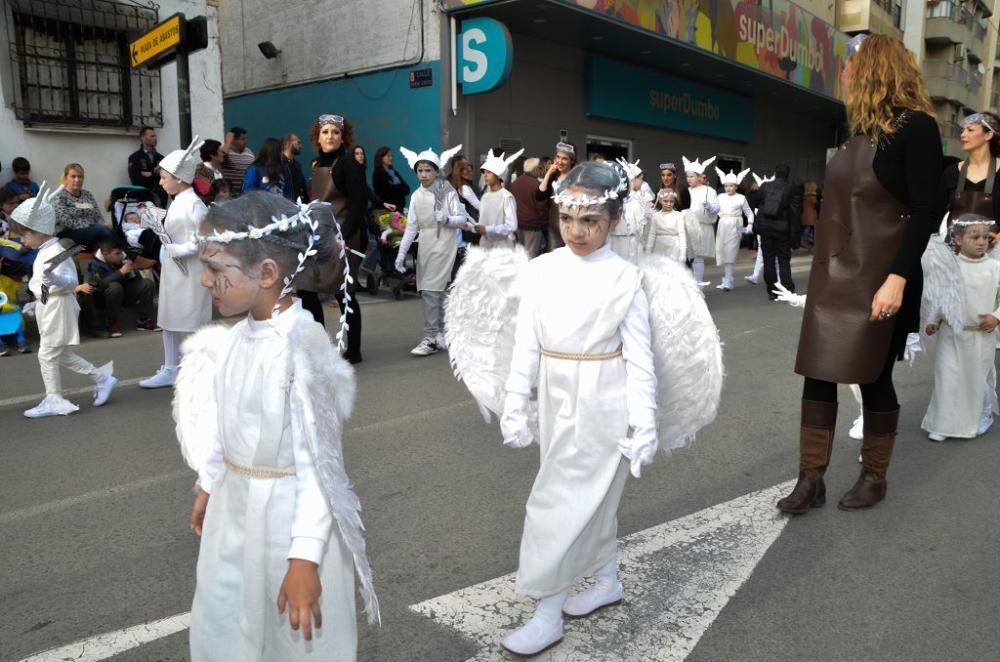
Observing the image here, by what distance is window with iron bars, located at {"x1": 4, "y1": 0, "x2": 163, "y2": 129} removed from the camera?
1120 centimetres

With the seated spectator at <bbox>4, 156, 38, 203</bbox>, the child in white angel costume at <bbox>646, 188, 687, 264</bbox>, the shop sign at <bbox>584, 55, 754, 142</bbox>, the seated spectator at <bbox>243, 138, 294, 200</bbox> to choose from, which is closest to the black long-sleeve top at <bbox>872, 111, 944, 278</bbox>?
the child in white angel costume at <bbox>646, 188, 687, 264</bbox>

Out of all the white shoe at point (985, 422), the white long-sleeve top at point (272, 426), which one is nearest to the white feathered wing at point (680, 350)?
the white long-sleeve top at point (272, 426)

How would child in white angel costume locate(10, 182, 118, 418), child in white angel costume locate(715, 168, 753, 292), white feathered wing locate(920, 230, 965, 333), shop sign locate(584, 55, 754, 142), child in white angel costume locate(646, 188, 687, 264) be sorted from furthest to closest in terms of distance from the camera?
shop sign locate(584, 55, 754, 142), child in white angel costume locate(715, 168, 753, 292), child in white angel costume locate(646, 188, 687, 264), child in white angel costume locate(10, 182, 118, 418), white feathered wing locate(920, 230, 965, 333)

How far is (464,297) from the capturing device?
3346 mm

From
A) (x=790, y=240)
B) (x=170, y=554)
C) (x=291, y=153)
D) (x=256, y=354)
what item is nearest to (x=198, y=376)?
(x=256, y=354)

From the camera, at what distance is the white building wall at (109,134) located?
1110 cm

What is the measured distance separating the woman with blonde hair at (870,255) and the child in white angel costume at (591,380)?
118 cm

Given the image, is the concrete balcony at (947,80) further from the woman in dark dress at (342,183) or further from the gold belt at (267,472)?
the gold belt at (267,472)

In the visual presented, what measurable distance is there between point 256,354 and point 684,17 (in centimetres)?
1800

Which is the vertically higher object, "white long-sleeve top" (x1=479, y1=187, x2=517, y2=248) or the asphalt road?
"white long-sleeve top" (x1=479, y1=187, x2=517, y2=248)

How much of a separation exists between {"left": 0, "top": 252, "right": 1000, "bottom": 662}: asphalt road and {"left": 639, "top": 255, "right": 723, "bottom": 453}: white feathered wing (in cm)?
77

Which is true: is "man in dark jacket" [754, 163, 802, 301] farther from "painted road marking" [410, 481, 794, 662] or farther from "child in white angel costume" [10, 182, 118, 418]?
"child in white angel costume" [10, 182, 118, 418]

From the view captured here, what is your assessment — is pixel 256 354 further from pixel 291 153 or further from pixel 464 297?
pixel 291 153

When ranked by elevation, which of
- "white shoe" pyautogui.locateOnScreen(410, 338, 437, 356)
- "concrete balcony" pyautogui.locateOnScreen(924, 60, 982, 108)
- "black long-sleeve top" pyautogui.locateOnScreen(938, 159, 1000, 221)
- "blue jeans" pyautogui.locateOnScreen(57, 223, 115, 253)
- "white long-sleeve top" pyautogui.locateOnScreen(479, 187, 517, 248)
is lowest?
"white shoe" pyautogui.locateOnScreen(410, 338, 437, 356)
